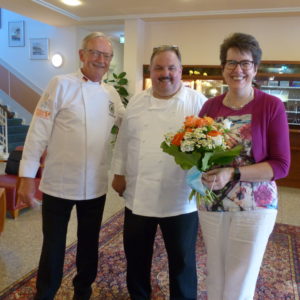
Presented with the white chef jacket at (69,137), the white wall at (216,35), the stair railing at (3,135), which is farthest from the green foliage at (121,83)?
the white chef jacket at (69,137)

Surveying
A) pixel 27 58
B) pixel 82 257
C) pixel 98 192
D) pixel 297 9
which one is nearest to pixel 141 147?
pixel 98 192

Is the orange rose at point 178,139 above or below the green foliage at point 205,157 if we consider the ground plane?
above

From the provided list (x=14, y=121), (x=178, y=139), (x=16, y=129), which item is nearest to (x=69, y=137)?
(x=178, y=139)

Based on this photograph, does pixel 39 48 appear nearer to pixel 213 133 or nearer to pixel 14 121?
pixel 14 121

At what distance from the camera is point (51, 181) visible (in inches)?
70.6

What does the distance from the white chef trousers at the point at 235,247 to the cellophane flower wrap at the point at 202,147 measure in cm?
15

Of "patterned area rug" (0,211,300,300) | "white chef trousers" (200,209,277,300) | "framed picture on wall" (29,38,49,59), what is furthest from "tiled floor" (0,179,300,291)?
"framed picture on wall" (29,38,49,59)

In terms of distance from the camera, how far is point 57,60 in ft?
23.5

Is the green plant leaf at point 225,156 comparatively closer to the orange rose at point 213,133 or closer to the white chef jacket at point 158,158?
the orange rose at point 213,133

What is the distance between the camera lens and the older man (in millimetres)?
1745

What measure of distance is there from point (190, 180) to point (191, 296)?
0.84 meters

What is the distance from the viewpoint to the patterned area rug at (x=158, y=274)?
217cm

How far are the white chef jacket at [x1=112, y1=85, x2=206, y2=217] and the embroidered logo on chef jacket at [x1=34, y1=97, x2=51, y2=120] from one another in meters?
0.46

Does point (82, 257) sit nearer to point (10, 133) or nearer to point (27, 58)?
point (10, 133)
